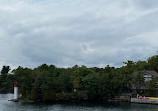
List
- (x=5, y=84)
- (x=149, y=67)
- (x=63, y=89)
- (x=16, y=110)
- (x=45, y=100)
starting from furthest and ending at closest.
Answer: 1. (x=5, y=84)
2. (x=149, y=67)
3. (x=63, y=89)
4. (x=45, y=100)
5. (x=16, y=110)

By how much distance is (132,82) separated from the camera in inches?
3091

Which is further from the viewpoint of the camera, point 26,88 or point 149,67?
point 149,67

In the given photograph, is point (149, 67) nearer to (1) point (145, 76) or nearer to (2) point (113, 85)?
(1) point (145, 76)

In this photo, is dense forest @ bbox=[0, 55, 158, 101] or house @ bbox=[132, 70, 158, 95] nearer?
dense forest @ bbox=[0, 55, 158, 101]

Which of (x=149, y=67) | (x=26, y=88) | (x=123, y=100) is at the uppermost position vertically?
(x=149, y=67)

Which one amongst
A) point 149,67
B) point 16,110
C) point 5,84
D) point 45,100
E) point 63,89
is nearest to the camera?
point 16,110

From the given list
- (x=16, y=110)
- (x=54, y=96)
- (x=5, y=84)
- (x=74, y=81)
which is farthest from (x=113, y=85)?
(x=5, y=84)

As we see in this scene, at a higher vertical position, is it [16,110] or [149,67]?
[149,67]

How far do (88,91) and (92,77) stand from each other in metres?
5.26

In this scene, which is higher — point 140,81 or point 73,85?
point 140,81

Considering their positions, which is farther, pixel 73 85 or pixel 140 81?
pixel 73 85

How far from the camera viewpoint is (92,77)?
261 ft

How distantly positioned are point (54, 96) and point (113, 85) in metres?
21.2

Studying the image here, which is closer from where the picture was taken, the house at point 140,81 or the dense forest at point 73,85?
the dense forest at point 73,85
